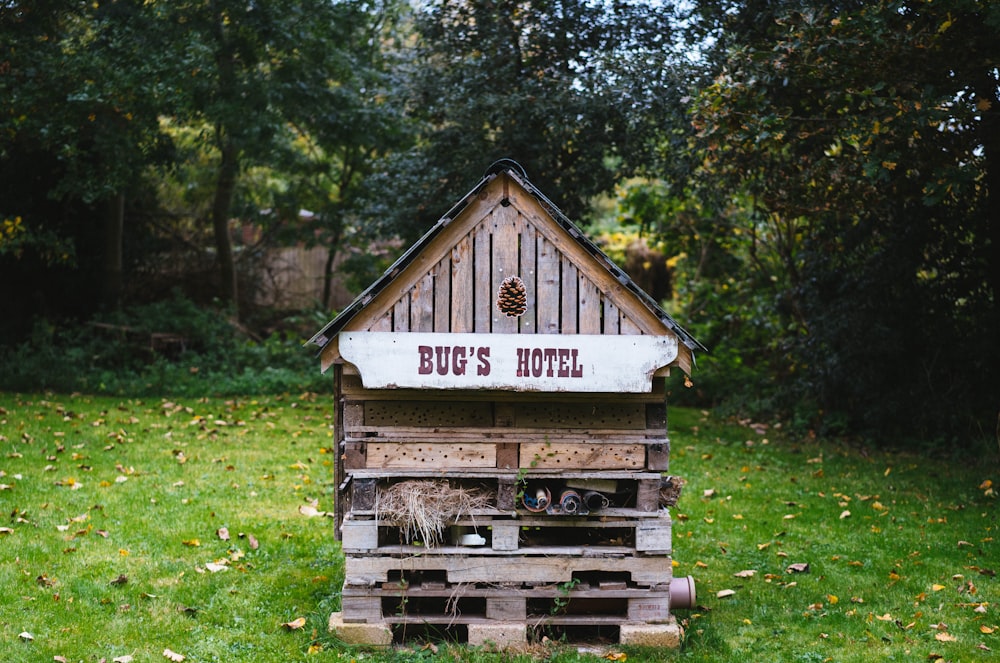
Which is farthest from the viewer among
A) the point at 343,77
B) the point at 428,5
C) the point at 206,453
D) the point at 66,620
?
the point at 343,77

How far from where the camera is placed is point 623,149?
1288cm

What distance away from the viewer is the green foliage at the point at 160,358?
14.9 m

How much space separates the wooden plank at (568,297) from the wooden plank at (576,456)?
73cm

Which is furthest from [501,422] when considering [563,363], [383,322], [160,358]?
[160,358]

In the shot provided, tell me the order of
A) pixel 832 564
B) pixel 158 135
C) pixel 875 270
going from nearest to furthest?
1. pixel 832 564
2. pixel 875 270
3. pixel 158 135

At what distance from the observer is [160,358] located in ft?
52.2

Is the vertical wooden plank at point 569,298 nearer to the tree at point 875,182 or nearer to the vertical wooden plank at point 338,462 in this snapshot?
the vertical wooden plank at point 338,462

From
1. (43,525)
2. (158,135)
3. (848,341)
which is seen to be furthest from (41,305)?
(848,341)

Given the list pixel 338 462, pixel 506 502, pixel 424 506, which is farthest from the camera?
pixel 338 462

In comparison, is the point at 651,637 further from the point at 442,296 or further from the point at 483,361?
the point at 442,296

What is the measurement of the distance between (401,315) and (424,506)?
3.81 ft

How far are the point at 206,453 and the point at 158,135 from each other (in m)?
6.74

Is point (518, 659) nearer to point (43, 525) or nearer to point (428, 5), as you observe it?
point (43, 525)

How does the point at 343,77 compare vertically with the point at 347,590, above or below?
above
